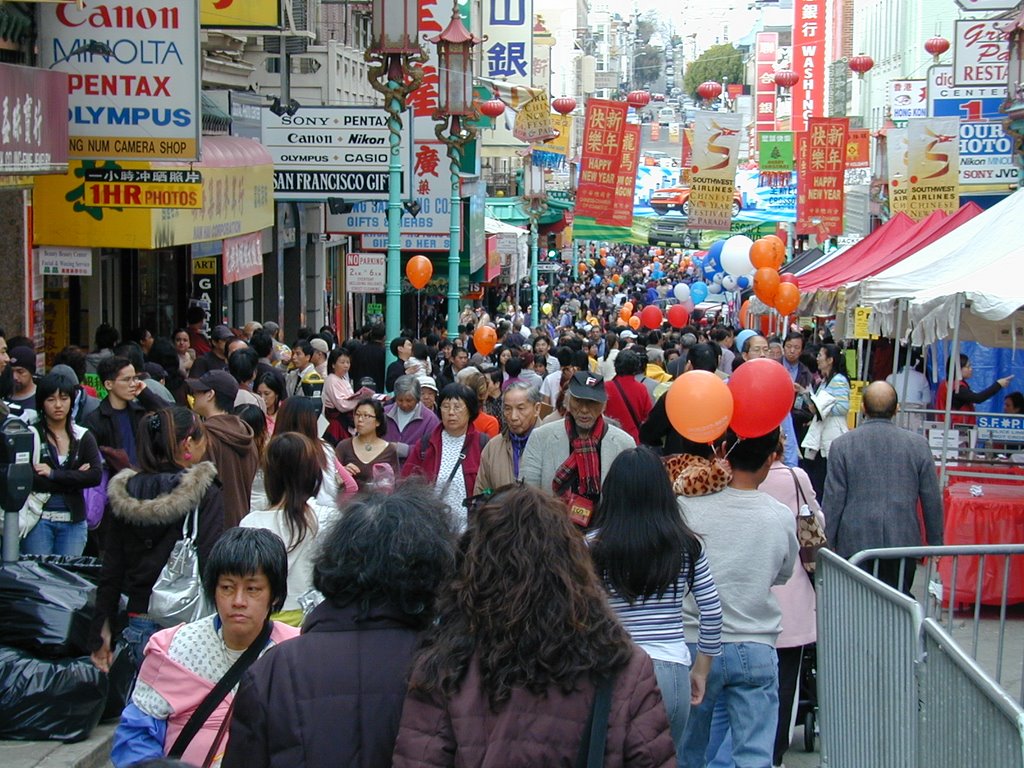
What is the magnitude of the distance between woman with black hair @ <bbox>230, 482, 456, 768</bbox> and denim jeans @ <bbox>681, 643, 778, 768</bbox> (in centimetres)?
227

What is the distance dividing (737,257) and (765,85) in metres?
47.6

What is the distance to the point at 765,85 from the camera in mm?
71938

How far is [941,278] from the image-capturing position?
1205cm

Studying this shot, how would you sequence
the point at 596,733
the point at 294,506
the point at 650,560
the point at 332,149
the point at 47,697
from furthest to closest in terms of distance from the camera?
the point at 332,149, the point at 47,697, the point at 294,506, the point at 650,560, the point at 596,733

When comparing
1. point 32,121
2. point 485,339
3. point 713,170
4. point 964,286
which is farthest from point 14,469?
point 713,170

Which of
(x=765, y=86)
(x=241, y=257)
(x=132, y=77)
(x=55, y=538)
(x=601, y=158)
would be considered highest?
(x=765, y=86)

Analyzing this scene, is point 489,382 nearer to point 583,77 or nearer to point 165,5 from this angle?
point 165,5

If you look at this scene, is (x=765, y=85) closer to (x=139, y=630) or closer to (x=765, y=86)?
(x=765, y=86)

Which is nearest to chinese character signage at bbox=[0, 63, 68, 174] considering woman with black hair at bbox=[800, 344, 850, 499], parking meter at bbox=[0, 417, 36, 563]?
parking meter at bbox=[0, 417, 36, 563]

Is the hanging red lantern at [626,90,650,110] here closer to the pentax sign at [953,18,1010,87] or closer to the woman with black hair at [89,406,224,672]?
the pentax sign at [953,18,1010,87]

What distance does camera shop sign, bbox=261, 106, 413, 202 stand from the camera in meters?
17.7

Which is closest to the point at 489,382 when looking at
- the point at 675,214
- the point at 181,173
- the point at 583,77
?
A: the point at 181,173

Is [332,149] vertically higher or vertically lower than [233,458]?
higher

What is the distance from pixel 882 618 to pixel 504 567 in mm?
2209
